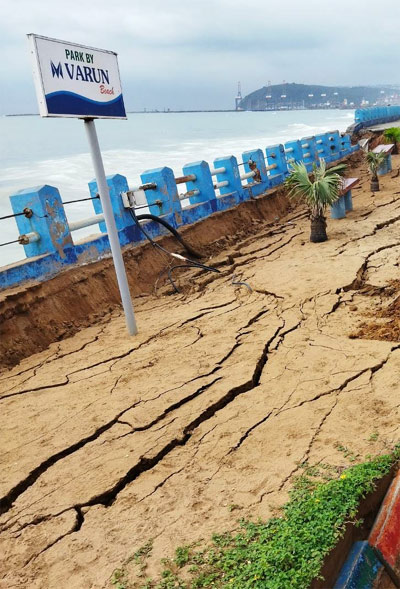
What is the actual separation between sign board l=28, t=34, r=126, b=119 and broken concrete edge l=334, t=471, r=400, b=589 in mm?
3398

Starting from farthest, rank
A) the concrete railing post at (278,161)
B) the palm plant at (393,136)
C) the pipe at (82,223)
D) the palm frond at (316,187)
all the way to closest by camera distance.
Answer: the palm plant at (393,136), the concrete railing post at (278,161), the palm frond at (316,187), the pipe at (82,223)

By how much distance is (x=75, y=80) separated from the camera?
13.4 feet

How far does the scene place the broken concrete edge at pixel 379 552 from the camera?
2.25 meters

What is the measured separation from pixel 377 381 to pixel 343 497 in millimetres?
1276

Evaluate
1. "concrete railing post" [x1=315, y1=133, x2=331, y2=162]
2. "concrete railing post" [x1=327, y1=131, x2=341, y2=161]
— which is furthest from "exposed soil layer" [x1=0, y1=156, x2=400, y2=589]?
"concrete railing post" [x1=327, y1=131, x2=341, y2=161]

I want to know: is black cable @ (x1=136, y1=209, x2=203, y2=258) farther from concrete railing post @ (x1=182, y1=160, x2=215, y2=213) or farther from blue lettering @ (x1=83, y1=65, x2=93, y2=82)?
blue lettering @ (x1=83, y1=65, x2=93, y2=82)

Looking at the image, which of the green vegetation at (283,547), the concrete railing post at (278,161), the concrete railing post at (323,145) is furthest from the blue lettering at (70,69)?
the concrete railing post at (323,145)

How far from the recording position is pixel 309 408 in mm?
3357

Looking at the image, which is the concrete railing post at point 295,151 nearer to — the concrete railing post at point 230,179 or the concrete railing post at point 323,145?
the concrete railing post at point 323,145

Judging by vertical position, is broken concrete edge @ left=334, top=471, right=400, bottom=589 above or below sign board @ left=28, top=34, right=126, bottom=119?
below

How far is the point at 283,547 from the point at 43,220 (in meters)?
4.30

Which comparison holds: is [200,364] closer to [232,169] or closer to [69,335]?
[69,335]

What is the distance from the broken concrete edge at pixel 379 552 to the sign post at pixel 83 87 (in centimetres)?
306

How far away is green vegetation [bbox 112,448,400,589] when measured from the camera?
211 centimetres
